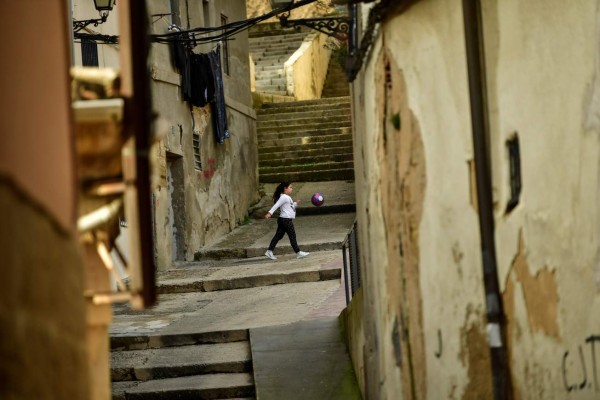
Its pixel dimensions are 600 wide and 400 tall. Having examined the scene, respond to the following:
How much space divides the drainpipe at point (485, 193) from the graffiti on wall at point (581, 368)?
39 centimetres

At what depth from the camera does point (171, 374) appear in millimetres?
14320

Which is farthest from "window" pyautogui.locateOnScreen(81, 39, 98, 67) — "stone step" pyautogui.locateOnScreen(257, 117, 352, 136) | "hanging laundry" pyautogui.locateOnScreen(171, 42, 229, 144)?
"stone step" pyautogui.locateOnScreen(257, 117, 352, 136)

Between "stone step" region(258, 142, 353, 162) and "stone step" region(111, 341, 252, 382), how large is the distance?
41.0ft

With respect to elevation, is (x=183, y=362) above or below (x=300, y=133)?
below

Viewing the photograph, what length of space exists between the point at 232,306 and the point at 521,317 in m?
9.41

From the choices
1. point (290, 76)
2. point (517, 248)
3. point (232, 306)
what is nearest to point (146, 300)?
point (517, 248)

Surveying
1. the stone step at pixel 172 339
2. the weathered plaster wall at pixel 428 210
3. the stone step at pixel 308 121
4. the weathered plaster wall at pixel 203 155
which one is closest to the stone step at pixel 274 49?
the stone step at pixel 308 121

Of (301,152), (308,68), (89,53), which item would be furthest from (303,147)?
(89,53)

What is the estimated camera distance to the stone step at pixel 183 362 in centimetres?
1427

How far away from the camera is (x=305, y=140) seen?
2780 centimetres

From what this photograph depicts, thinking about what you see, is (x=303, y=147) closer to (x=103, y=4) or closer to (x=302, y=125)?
(x=302, y=125)

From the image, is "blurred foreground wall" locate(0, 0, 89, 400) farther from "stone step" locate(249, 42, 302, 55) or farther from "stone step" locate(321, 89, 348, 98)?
"stone step" locate(249, 42, 302, 55)

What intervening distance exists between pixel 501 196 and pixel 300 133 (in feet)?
65.5

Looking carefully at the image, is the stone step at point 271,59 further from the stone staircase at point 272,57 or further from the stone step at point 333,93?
the stone step at point 333,93
